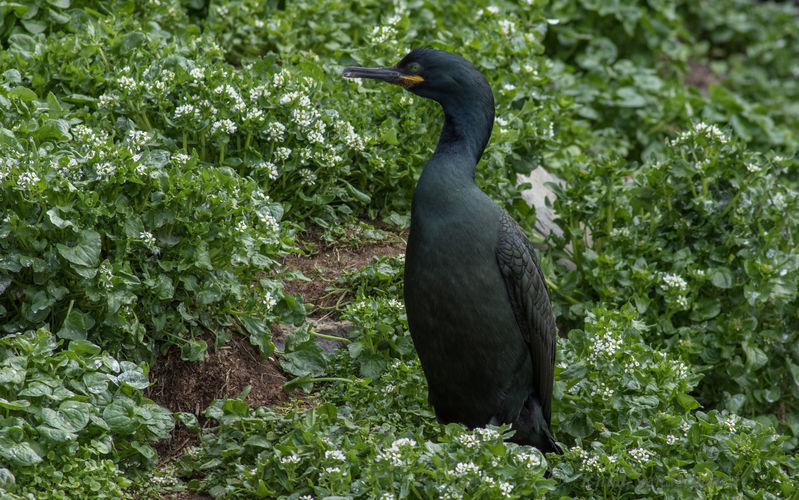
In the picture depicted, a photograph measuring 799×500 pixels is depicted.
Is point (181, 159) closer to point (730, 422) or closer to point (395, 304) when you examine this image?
point (395, 304)

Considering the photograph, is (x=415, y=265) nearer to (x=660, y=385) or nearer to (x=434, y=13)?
(x=660, y=385)

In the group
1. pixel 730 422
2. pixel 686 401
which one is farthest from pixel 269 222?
pixel 730 422

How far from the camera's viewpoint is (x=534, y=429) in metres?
4.27

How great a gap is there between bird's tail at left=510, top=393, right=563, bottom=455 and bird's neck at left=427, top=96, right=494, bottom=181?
1.06 metres

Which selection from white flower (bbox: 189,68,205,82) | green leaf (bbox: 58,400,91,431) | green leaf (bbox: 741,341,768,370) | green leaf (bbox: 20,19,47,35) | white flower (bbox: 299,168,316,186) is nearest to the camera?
green leaf (bbox: 58,400,91,431)

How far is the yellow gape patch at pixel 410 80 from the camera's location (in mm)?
4371

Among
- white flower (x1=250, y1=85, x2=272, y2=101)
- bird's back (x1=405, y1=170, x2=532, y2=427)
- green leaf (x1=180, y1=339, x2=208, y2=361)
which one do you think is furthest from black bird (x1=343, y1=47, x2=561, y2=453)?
green leaf (x1=180, y1=339, x2=208, y2=361)

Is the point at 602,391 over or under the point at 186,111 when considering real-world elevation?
under

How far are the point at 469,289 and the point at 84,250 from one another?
1559 mm

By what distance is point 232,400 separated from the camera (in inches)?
160

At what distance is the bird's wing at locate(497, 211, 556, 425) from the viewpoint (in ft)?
13.2

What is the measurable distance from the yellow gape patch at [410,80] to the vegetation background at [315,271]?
721 mm

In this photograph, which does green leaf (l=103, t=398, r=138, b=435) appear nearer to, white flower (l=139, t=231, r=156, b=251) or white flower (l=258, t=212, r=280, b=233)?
white flower (l=139, t=231, r=156, b=251)

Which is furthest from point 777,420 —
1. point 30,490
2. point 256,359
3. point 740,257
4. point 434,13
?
point 30,490
